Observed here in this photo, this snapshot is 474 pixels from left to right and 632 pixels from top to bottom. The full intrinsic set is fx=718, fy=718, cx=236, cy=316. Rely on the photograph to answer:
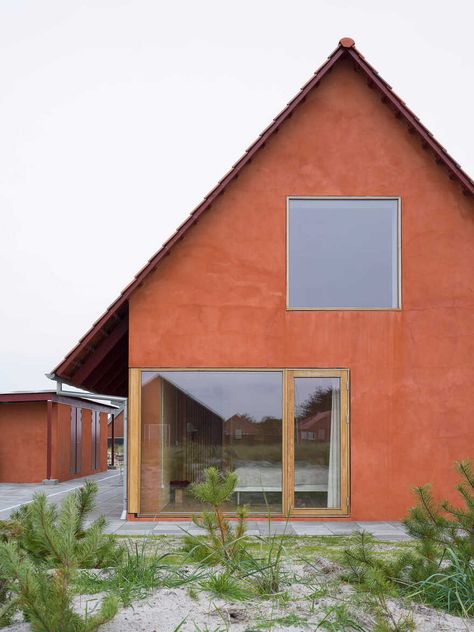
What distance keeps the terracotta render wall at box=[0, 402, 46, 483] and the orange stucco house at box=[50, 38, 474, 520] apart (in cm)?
1020

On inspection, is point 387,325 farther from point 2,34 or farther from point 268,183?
point 2,34

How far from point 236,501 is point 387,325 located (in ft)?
11.1

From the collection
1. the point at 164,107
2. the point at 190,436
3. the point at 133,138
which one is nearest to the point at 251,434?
the point at 190,436

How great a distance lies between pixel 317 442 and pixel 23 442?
1232 cm

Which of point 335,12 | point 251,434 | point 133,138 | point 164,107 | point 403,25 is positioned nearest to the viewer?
point 251,434

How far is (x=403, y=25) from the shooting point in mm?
21594

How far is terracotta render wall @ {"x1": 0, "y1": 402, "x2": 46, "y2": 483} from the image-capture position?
20.1 meters

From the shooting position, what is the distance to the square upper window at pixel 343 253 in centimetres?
A: 1062

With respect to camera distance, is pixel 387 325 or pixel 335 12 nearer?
pixel 387 325

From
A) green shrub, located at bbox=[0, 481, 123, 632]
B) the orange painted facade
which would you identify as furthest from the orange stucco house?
the orange painted facade

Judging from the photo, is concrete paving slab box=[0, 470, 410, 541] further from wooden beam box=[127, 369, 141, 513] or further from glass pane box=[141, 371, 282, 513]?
wooden beam box=[127, 369, 141, 513]

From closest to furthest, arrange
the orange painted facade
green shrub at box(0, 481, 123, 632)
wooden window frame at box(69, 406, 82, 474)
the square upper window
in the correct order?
1. green shrub at box(0, 481, 123, 632)
2. the square upper window
3. the orange painted facade
4. wooden window frame at box(69, 406, 82, 474)

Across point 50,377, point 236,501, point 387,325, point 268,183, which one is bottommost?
point 236,501

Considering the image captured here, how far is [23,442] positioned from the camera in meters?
20.2
